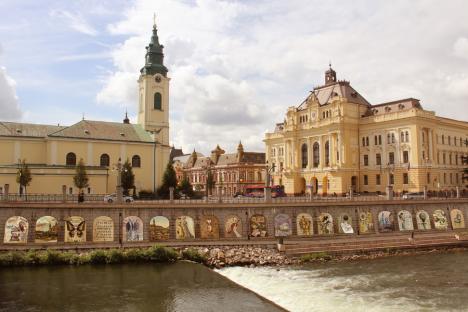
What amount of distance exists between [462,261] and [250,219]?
18.9m

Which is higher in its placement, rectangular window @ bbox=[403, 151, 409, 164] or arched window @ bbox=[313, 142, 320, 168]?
arched window @ bbox=[313, 142, 320, 168]

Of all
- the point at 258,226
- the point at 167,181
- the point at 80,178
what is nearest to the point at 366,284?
the point at 258,226

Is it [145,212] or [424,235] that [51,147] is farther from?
[424,235]

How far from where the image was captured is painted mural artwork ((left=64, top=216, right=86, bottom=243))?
3788 cm

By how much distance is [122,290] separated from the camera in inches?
1123

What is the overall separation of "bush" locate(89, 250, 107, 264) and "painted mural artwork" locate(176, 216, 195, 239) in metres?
7.11

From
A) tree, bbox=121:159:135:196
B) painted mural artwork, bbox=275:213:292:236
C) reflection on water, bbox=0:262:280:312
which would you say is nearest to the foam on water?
reflection on water, bbox=0:262:280:312

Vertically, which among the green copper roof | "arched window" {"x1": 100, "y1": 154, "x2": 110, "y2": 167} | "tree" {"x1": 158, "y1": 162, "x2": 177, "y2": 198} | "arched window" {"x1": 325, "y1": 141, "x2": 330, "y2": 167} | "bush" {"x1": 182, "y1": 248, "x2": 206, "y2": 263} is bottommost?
"bush" {"x1": 182, "y1": 248, "x2": 206, "y2": 263}

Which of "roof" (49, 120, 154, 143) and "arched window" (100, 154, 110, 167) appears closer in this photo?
"roof" (49, 120, 154, 143)

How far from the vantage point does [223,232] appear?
137 feet

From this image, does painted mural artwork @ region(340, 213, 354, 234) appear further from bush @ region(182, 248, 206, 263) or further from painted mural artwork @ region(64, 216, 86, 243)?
painted mural artwork @ region(64, 216, 86, 243)

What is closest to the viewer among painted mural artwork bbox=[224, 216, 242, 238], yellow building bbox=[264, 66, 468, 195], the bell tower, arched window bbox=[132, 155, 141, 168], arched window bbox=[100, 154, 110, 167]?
painted mural artwork bbox=[224, 216, 242, 238]

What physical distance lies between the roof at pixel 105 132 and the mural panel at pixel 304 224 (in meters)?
35.2

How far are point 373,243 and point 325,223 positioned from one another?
5105 mm
